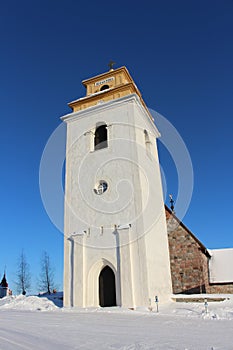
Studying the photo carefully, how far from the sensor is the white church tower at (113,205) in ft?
42.6

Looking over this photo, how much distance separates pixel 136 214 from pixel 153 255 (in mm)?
2313

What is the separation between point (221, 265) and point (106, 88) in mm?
14140

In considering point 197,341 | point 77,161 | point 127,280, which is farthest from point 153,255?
point 197,341

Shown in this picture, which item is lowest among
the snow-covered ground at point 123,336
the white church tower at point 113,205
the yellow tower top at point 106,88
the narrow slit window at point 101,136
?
the snow-covered ground at point 123,336

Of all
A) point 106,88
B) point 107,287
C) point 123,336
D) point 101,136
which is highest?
point 106,88

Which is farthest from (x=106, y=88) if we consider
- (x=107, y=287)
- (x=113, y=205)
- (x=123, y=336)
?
(x=123, y=336)

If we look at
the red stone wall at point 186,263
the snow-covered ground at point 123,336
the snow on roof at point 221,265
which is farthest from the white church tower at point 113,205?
the snow-covered ground at point 123,336

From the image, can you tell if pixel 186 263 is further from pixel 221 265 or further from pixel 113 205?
pixel 113 205

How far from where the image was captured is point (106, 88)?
62.0ft

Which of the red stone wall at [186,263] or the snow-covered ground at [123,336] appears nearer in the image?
the snow-covered ground at [123,336]

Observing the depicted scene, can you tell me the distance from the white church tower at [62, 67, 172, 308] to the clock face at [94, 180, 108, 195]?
0.05m

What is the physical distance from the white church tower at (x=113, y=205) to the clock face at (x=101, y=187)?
5cm

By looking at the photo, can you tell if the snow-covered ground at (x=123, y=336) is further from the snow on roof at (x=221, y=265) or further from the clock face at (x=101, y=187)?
the snow on roof at (x=221, y=265)

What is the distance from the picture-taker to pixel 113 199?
568 inches
